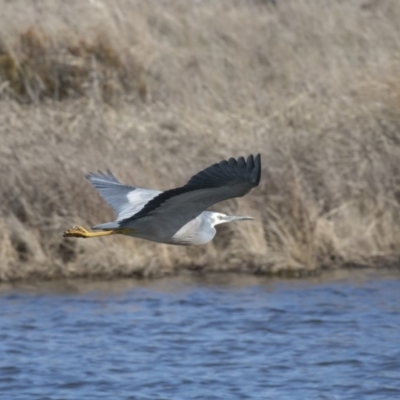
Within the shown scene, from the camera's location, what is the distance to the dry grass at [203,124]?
9.52 meters

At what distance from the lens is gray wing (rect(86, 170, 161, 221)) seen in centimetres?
646

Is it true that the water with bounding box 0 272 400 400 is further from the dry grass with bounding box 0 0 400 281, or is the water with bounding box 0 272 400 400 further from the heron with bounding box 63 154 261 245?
the heron with bounding box 63 154 261 245

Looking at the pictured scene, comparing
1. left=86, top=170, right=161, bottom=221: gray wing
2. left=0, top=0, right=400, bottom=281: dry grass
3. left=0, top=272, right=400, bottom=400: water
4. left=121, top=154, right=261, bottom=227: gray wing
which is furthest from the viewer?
left=0, top=0, right=400, bottom=281: dry grass

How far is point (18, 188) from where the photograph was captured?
9.77 meters

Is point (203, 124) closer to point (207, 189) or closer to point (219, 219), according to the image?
point (219, 219)

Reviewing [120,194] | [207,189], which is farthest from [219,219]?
[207,189]

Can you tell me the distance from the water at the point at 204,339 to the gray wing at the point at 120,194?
1.44 meters

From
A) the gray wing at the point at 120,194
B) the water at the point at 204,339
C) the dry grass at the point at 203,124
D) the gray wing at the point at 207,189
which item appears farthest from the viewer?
the dry grass at the point at 203,124

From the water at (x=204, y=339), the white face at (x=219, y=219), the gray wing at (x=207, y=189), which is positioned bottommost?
the water at (x=204, y=339)

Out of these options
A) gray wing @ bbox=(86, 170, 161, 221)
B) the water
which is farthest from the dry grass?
gray wing @ bbox=(86, 170, 161, 221)

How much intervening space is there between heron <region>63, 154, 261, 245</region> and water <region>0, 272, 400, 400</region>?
1.45 m

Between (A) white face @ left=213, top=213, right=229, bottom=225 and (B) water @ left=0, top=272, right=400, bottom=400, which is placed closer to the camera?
(A) white face @ left=213, top=213, right=229, bottom=225

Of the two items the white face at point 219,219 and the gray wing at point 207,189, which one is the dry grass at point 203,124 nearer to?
the white face at point 219,219

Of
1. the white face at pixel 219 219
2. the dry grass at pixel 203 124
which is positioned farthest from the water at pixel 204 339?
the white face at pixel 219 219
